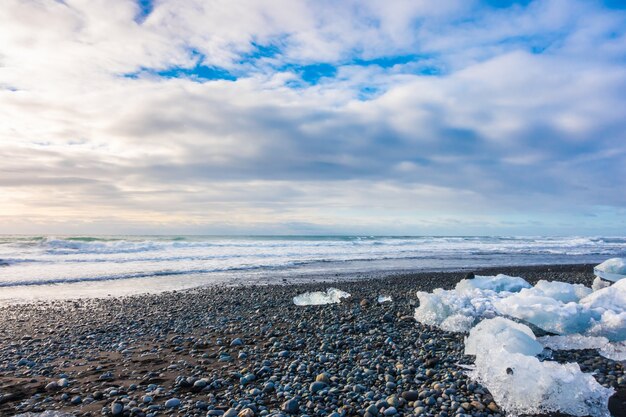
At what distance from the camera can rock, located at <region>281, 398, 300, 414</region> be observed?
432 cm

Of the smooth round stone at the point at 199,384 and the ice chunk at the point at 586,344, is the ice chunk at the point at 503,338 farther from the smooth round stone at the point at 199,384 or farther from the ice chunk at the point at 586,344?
the smooth round stone at the point at 199,384

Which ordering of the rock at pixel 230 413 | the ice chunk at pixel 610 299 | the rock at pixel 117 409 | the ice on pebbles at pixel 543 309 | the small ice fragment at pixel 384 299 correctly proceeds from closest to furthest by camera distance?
the rock at pixel 230 413 → the rock at pixel 117 409 → the ice on pebbles at pixel 543 309 → the ice chunk at pixel 610 299 → the small ice fragment at pixel 384 299

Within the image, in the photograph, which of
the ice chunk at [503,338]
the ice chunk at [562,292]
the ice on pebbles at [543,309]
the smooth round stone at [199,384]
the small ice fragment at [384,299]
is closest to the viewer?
the smooth round stone at [199,384]

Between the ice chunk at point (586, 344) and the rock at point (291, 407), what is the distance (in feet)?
14.1

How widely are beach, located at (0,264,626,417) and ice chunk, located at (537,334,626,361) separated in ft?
0.70

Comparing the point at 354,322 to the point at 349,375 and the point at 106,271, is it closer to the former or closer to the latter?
the point at 349,375

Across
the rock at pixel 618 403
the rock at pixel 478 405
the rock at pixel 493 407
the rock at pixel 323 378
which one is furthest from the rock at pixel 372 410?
the rock at pixel 618 403

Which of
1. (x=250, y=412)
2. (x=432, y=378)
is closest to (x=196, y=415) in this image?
(x=250, y=412)

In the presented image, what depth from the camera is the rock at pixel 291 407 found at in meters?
4.32

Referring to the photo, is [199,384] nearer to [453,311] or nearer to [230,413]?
[230,413]

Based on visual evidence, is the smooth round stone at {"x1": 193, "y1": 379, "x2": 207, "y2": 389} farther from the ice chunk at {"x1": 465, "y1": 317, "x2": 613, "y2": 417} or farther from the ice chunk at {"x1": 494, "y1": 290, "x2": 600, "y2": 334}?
the ice chunk at {"x1": 494, "y1": 290, "x2": 600, "y2": 334}

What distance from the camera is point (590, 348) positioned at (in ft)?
20.5

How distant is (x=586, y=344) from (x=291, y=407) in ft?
15.9

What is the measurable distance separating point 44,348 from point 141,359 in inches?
79.4
